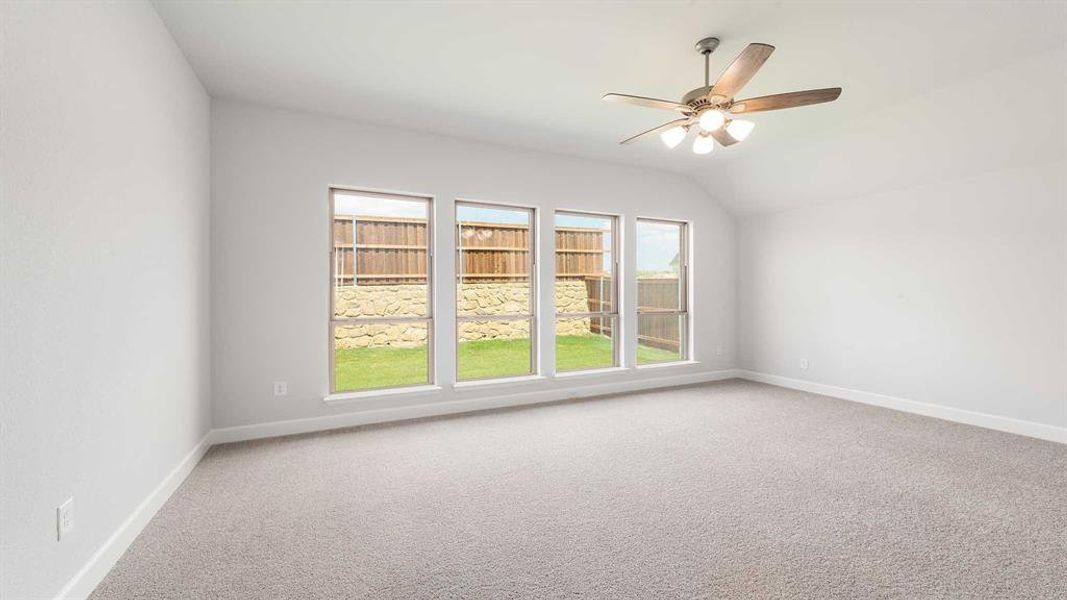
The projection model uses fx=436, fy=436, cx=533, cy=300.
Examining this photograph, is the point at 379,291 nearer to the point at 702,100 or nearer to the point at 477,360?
the point at 477,360

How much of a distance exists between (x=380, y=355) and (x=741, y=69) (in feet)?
12.1

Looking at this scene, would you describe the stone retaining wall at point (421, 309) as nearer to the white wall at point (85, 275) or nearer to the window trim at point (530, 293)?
the window trim at point (530, 293)

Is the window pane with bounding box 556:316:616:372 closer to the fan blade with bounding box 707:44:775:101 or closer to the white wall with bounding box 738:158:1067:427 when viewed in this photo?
the white wall with bounding box 738:158:1067:427

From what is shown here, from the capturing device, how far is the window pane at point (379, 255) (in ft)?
13.2

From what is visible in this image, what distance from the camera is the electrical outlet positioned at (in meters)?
1.56

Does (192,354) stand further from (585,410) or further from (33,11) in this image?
(585,410)

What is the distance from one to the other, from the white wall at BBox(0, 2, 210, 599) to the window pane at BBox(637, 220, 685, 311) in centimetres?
455

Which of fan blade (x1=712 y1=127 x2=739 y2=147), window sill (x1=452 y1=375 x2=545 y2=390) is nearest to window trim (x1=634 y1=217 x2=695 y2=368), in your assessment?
window sill (x1=452 y1=375 x2=545 y2=390)

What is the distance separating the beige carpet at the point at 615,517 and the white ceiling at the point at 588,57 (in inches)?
105

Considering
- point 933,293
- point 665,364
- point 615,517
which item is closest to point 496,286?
point 665,364

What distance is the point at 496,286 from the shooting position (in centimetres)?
478

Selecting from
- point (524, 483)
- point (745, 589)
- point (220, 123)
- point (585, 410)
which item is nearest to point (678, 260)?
point (585, 410)

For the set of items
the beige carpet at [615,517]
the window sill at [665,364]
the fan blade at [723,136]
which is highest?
the fan blade at [723,136]

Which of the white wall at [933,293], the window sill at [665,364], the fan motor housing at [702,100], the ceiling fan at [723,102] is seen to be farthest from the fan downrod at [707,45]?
the window sill at [665,364]
